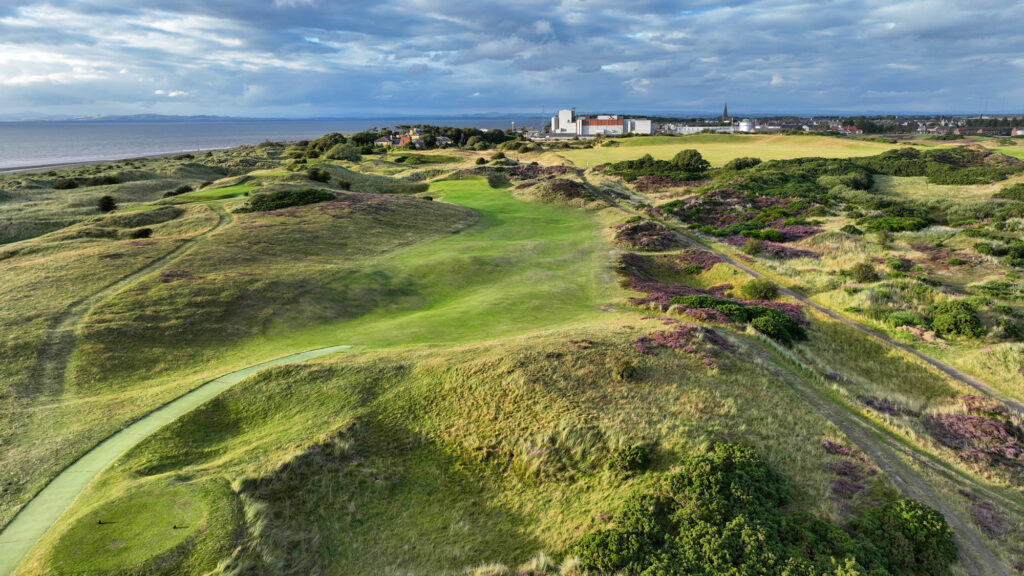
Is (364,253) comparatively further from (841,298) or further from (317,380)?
(841,298)

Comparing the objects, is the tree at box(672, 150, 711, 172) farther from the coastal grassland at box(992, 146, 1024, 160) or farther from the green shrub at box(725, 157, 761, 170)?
the coastal grassland at box(992, 146, 1024, 160)

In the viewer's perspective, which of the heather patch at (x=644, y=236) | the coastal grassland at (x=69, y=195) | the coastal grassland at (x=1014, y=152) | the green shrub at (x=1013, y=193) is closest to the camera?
the coastal grassland at (x=69, y=195)

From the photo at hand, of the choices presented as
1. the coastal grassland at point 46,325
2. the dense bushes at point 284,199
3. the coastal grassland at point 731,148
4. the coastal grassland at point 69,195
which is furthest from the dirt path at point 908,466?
the coastal grassland at point 731,148

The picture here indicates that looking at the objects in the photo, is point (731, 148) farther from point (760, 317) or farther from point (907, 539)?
point (907, 539)

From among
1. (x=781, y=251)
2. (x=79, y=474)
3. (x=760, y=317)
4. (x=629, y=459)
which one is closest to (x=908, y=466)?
(x=629, y=459)

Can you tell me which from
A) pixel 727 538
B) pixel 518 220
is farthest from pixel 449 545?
pixel 518 220

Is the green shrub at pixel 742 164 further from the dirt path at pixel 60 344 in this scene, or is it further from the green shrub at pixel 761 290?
the dirt path at pixel 60 344

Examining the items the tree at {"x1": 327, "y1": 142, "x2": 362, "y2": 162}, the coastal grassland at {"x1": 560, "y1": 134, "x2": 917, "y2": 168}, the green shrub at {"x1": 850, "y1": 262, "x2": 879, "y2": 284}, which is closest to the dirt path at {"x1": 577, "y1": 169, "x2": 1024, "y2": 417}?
the green shrub at {"x1": 850, "y1": 262, "x2": 879, "y2": 284}
